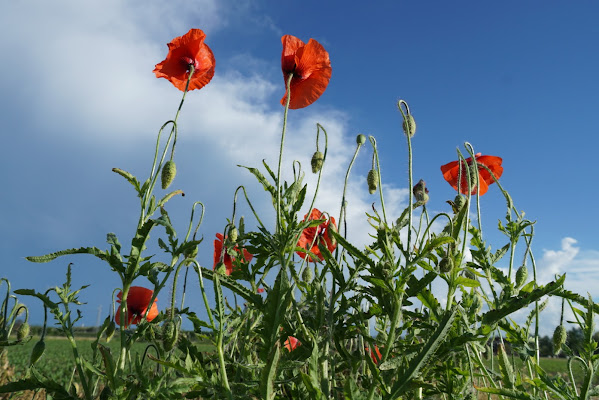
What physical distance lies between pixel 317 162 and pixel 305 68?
1.36ft

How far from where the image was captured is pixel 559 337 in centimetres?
192

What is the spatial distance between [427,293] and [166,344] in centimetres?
80

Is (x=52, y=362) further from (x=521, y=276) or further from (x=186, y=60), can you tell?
(x=521, y=276)

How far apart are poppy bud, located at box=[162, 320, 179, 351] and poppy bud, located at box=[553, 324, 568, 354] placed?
4.90 ft

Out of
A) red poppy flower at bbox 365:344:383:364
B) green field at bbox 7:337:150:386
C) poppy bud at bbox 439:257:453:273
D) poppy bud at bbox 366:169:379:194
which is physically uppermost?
poppy bud at bbox 366:169:379:194

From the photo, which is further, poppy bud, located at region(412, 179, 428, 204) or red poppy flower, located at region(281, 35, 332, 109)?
red poppy flower, located at region(281, 35, 332, 109)

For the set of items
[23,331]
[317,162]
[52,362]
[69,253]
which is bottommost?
[52,362]

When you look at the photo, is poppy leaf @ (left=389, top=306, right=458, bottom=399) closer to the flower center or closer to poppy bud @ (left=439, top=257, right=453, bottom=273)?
poppy bud @ (left=439, top=257, right=453, bottom=273)

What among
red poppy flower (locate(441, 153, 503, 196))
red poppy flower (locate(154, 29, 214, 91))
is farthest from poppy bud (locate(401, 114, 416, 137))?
red poppy flower (locate(154, 29, 214, 91))

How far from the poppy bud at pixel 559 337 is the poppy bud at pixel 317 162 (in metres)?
1.18

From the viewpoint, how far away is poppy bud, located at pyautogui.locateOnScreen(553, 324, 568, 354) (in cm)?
191

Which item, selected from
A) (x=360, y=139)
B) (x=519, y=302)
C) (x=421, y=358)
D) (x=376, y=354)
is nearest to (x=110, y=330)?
(x=376, y=354)

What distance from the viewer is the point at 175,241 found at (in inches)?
60.3

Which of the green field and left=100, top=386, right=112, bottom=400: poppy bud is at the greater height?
left=100, top=386, right=112, bottom=400: poppy bud
